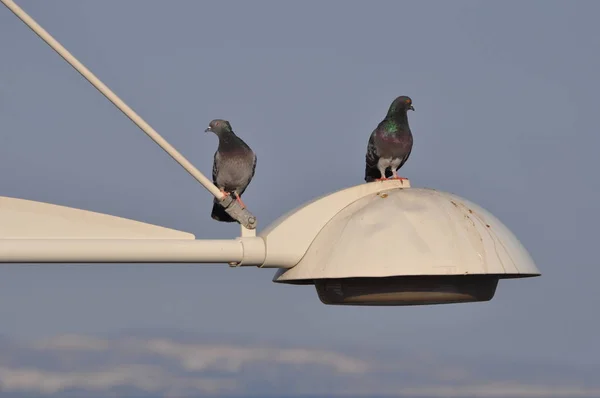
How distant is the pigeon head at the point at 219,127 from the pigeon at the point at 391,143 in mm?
1761

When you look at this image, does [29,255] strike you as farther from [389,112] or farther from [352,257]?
[389,112]

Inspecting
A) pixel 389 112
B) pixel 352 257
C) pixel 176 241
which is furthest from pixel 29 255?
pixel 389 112

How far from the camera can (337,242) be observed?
31.7 feet

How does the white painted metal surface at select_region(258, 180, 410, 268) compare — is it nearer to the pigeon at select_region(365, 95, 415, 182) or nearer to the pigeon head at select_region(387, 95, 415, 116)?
the pigeon at select_region(365, 95, 415, 182)

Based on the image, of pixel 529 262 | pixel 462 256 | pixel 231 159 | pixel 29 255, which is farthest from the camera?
pixel 231 159

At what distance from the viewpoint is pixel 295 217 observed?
32.6ft

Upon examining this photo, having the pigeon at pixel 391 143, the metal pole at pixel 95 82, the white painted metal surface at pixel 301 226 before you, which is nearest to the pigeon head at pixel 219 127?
the pigeon at pixel 391 143

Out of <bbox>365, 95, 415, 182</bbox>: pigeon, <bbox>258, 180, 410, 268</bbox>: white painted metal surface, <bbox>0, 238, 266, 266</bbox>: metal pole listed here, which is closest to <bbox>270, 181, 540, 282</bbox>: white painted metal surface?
<bbox>258, 180, 410, 268</bbox>: white painted metal surface

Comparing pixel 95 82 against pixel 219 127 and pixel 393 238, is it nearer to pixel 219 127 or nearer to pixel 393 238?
pixel 393 238

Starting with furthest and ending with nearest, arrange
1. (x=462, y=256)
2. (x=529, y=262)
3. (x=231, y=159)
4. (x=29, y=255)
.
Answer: (x=231, y=159)
(x=529, y=262)
(x=462, y=256)
(x=29, y=255)

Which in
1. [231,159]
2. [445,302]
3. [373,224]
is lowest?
[445,302]

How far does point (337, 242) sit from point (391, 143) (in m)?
3.69

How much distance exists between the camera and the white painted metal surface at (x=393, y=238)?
9.31m

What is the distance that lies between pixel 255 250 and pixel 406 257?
129cm
